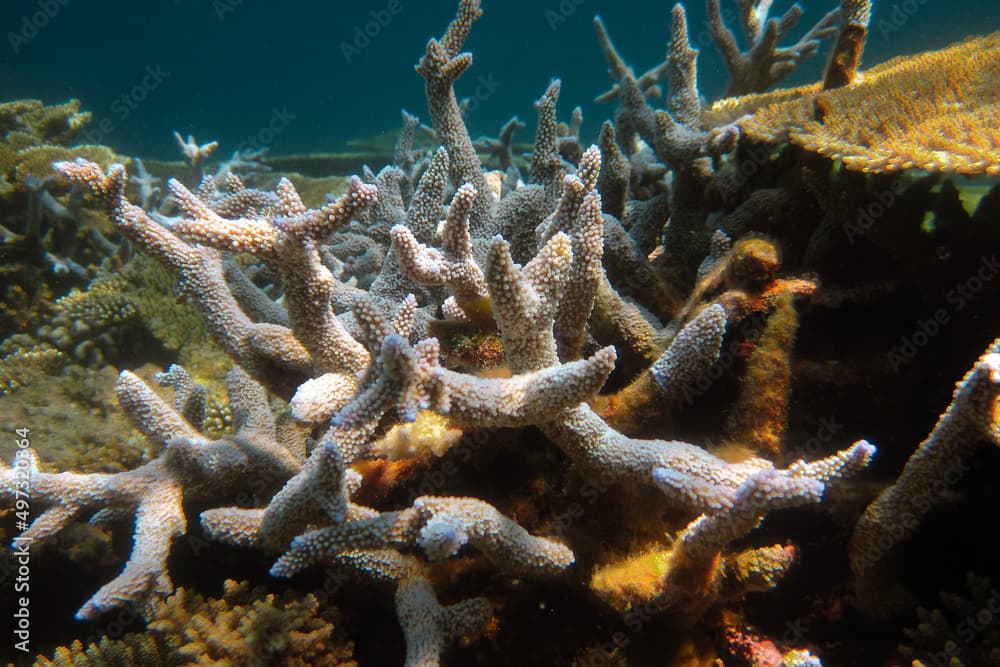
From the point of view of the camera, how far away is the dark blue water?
50188mm

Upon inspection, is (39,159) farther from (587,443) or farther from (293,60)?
(293,60)

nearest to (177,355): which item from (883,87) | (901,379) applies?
(901,379)

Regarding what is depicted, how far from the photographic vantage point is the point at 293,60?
2948 inches

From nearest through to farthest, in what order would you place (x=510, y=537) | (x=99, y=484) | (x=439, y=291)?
(x=510, y=537) < (x=99, y=484) < (x=439, y=291)

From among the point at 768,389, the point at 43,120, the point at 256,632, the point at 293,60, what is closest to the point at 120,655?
the point at 256,632

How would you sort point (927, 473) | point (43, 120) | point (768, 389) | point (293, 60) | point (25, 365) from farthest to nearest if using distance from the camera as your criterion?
1. point (293, 60)
2. point (43, 120)
3. point (25, 365)
4. point (768, 389)
5. point (927, 473)

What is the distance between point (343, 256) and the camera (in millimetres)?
4277

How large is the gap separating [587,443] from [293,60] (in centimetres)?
9022

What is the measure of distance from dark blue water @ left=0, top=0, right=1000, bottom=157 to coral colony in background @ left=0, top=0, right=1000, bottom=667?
4230cm

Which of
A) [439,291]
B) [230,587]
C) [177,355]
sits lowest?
[230,587]

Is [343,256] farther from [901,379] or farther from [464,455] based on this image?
[901,379]

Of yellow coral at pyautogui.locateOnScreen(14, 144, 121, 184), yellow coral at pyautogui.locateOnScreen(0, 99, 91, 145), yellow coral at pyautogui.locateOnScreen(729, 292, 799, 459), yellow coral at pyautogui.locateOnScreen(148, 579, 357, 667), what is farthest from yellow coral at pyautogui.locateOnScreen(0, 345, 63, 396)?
yellow coral at pyautogui.locateOnScreen(729, 292, 799, 459)

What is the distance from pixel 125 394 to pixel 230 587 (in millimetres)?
1114

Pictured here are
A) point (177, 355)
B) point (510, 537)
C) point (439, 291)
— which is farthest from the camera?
point (177, 355)
